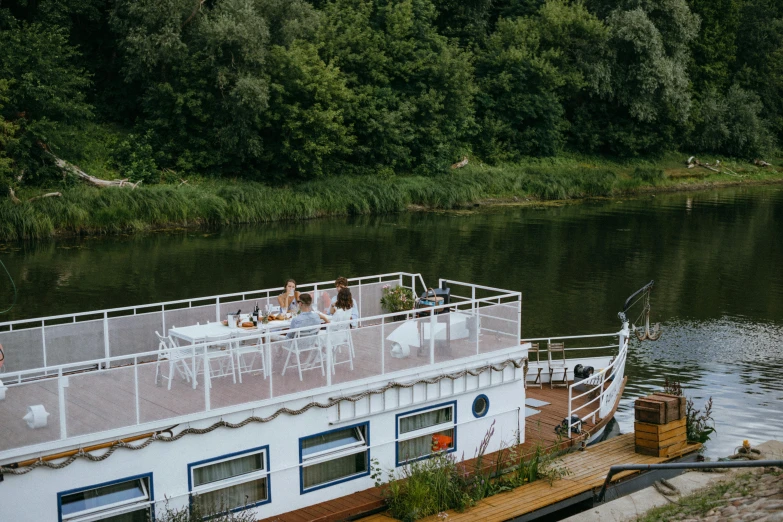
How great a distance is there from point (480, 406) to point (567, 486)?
1.87 meters

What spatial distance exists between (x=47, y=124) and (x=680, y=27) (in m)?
46.9

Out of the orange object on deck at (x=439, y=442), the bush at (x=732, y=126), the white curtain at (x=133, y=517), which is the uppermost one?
the bush at (x=732, y=126)

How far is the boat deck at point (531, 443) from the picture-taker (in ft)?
40.6

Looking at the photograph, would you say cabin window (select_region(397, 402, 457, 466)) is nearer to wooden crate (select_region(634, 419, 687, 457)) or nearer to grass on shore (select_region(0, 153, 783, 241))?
wooden crate (select_region(634, 419, 687, 457))

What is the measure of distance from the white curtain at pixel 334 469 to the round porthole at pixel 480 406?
2.27 meters

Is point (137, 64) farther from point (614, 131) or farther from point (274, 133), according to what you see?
point (614, 131)

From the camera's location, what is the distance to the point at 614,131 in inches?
2854

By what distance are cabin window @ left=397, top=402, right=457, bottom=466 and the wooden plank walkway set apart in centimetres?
123

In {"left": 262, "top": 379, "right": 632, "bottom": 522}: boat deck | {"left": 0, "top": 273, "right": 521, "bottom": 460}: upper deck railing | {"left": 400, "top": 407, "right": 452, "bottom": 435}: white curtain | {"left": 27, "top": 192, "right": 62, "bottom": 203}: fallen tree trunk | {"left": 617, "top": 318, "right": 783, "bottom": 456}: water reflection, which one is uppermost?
{"left": 27, "top": 192, "right": 62, "bottom": 203}: fallen tree trunk

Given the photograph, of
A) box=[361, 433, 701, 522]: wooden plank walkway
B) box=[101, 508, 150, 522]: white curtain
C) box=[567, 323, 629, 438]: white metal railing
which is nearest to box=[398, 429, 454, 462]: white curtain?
box=[361, 433, 701, 522]: wooden plank walkway

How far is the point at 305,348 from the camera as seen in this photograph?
13062 mm

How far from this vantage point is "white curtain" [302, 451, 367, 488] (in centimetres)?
1269

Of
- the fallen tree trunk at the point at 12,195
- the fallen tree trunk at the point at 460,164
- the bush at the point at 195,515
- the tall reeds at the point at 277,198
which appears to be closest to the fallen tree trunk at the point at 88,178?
the tall reeds at the point at 277,198

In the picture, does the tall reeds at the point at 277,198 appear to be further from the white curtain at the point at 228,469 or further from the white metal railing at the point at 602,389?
the white curtain at the point at 228,469
